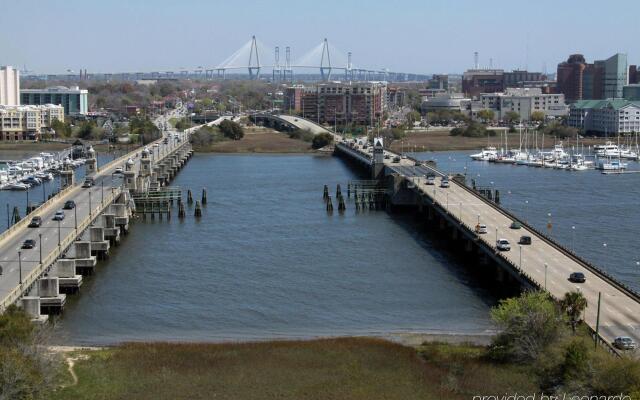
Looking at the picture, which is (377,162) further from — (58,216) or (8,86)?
(8,86)

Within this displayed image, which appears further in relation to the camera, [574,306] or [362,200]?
[362,200]

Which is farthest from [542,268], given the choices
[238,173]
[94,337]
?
[238,173]

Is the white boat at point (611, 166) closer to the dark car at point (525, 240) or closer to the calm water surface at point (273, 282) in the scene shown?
the calm water surface at point (273, 282)

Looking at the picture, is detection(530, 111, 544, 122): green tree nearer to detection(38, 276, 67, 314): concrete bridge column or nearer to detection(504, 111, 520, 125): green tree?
detection(504, 111, 520, 125): green tree

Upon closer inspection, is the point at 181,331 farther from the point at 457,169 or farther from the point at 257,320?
the point at 457,169

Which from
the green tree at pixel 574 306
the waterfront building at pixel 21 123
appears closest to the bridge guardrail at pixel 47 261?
the green tree at pixel 574 306

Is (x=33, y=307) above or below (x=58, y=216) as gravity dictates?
below

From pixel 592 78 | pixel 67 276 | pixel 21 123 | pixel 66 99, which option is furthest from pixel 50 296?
pixel 592 78
